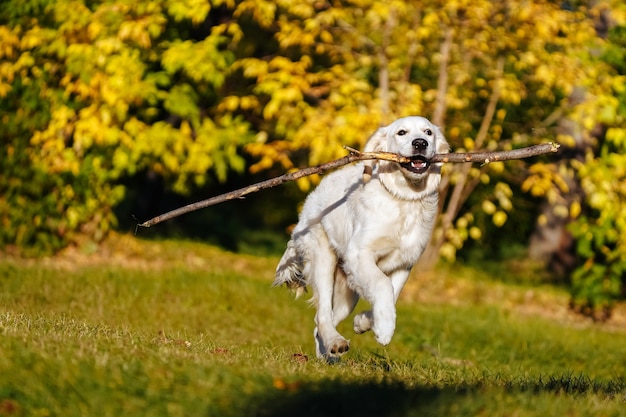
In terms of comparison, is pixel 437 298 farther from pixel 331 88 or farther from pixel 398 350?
pixel 398 350

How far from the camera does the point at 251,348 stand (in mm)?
6965

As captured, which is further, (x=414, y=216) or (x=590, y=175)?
(x=590, y=175)

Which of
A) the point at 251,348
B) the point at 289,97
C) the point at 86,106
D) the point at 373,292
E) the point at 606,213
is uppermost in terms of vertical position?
the point at 373,292

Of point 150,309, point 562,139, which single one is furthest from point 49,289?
point 562,139

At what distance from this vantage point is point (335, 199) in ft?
22.3

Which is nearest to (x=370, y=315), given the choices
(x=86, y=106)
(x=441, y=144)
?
(x=441, y=144)

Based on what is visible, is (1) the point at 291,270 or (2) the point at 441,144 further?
(1) the point at 291,270

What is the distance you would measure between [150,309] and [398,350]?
7.25 feet

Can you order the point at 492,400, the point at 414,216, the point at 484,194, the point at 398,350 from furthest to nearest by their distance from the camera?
the point at 484,194 < the point at 398,350 < the point at 414,216 < the point at 492,400

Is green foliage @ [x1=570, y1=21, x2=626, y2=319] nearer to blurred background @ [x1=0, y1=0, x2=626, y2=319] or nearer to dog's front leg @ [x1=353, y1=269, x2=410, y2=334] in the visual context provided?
blurred background @ [x1=0, y1=0, x2=626, y2=319]

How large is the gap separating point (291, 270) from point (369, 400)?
3.16 meters

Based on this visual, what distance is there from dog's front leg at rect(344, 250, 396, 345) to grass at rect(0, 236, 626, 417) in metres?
0.23

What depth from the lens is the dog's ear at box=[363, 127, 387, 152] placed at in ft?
21.3

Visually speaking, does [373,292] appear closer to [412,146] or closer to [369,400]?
[412,146]
